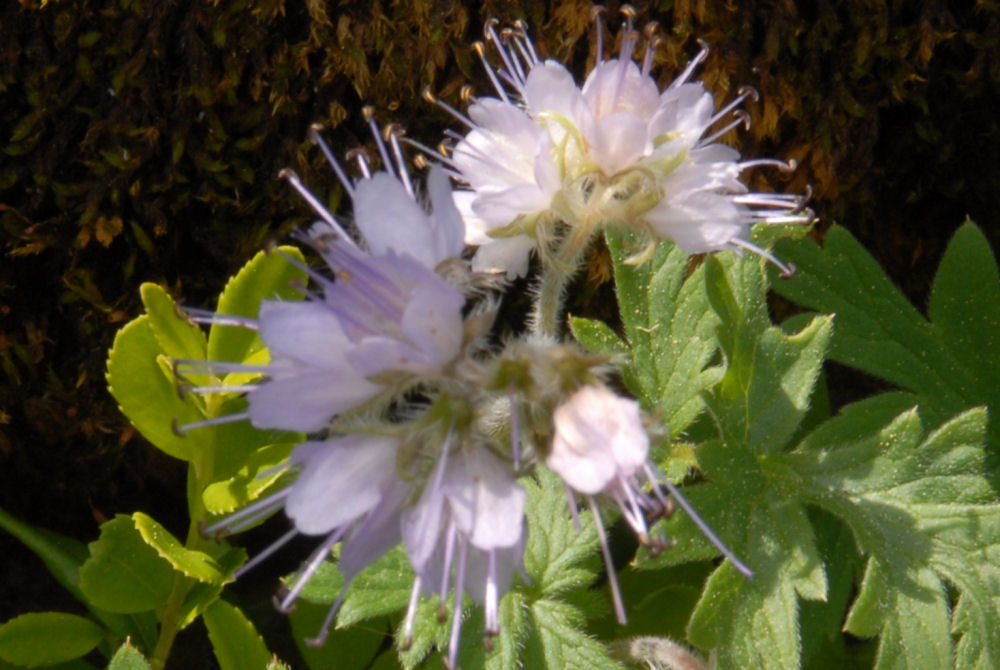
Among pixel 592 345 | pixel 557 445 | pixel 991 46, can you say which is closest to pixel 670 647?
pixel 592 345

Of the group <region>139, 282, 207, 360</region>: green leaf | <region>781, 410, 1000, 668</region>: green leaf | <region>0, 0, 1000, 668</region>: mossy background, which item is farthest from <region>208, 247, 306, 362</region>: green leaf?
<region>781, 410, 1000, 668</region>: green leaf

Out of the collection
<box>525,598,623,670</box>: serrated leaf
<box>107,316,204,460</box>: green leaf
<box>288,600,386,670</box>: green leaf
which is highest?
<box>107,316,204,460</box>: green leaf

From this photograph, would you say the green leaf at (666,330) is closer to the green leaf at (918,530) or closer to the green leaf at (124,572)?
the green leaf at (918,530)

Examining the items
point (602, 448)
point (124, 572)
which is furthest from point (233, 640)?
point (602, 448)

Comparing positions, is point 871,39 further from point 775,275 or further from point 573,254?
point 573,254

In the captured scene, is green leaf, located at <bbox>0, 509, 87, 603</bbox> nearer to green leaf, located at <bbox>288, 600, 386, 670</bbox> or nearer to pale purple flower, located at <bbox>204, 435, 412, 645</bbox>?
green leaf, located at <bbox>288, 600, 386, 670</bbox>

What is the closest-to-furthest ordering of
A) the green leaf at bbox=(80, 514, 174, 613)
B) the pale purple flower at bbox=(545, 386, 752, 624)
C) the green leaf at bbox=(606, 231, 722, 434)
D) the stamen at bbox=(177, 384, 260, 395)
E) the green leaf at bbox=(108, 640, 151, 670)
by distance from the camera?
the pale purple flower at bbox=(545, 386, 752, 624), the stamen at bbox=(177, 384, 260, 395), the green leaf at bbox=(108, 640, 151, 670), the green leaf at bbox=(606, 231, 722, 434), the green leaf at bbox=(80, 514, 174, 613)
